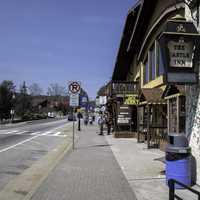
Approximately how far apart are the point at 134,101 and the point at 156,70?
4426mm

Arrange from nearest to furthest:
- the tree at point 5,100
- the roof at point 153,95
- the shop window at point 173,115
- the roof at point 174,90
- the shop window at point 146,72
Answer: the roof at point 174,90, the shop window at point 173,115, the roof at point 153,95, the shop window at point 146,72, the tree at point 5,100

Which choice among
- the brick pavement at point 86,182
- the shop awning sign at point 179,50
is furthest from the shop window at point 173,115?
the shop awning sign at point 179,50

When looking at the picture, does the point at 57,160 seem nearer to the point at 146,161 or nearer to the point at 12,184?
the point at 146,161

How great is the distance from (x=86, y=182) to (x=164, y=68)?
3360 millimetres

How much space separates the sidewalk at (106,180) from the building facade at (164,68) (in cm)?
133

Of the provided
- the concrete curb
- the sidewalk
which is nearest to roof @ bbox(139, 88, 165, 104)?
the sidewalk

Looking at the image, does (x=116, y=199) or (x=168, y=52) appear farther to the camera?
(x=168, y=52)

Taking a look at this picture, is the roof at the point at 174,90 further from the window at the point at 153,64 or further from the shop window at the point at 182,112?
the window at the point at 153,64

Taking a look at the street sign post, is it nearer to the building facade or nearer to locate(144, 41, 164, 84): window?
the building facade

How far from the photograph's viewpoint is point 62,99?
17838cm

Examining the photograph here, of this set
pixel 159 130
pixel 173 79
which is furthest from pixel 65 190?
pixel 159 130

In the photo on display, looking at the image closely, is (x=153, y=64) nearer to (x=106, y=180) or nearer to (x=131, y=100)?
(x=131, y=100)

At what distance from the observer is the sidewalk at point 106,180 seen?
29.2 feet

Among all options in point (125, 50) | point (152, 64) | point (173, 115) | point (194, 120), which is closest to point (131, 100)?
point (152, 64)
